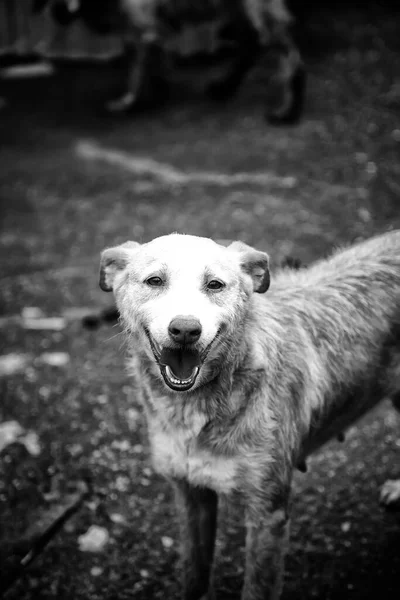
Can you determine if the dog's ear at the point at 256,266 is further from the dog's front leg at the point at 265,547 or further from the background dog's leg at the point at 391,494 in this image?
the background dog's leg at the point at 391,494

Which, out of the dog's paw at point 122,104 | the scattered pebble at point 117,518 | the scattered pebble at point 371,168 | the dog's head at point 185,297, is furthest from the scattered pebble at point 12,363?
the dog's paw at point 122,104

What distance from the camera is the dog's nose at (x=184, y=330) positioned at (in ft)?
8.27

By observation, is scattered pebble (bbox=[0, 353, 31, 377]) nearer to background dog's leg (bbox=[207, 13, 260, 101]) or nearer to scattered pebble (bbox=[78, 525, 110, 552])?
scattered pebble (bbox=[78, 525, 110, 552])

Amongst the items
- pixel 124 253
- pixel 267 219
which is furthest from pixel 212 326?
pixel 267 219

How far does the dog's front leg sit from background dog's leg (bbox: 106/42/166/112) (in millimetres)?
8405

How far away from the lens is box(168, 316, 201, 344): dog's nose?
252cm

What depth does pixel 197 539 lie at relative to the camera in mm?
3502

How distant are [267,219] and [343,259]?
3.82 meters

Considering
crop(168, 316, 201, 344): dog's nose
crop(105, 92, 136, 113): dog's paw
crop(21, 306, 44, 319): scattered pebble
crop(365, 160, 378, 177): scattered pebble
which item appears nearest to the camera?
crop(168, 316, 201, 344): dog's nose

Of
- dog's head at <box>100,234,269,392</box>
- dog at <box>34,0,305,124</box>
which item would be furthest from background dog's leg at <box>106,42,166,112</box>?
dog's head at <box>100,234,269,392</box>

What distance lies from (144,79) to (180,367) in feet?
27.2

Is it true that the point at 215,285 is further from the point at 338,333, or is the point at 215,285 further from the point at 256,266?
the point at 338,333

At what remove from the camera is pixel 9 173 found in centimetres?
925

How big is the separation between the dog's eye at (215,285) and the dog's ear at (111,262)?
514 millimetres
